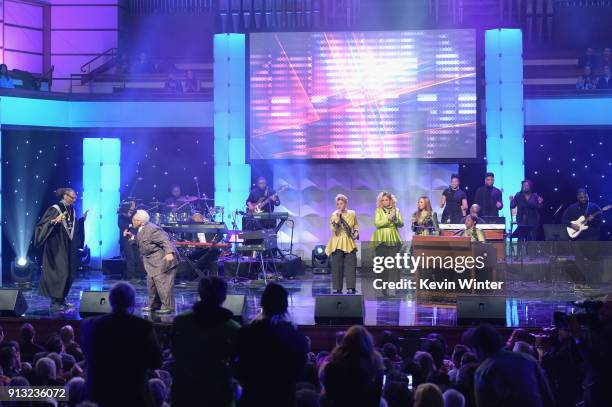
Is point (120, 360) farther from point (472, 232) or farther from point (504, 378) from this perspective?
point (472, 232)

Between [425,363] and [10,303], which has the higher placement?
[10,303]

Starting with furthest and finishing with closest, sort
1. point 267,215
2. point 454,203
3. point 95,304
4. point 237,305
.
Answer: point 267,215, point 454,203, point 95,304, point 237,305

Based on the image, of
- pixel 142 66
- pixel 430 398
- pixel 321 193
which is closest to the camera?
pixel 430 398

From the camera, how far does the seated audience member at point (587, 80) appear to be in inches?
714

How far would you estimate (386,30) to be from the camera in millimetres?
17641

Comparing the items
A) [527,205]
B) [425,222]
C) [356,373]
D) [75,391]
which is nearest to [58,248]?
[425,222]

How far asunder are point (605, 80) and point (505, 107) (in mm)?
2192

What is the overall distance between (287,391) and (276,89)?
13.1 metres

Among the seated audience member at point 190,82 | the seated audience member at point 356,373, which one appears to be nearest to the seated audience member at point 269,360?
the seated audience member at point 356,373

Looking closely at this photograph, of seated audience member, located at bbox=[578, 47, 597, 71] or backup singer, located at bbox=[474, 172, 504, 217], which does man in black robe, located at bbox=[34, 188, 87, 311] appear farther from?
seated audience member, located at bbox=[578, 47, 597, 71]

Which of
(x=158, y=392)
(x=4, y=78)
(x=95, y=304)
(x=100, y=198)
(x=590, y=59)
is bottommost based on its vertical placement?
(x=158, y=392)

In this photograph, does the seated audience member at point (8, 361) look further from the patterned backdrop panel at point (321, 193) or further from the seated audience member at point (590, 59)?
the seated audience member at point (590, 59)

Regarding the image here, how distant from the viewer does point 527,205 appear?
1647 centimetres

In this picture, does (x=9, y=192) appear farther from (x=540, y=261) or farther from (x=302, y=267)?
(x=540, y=261)
